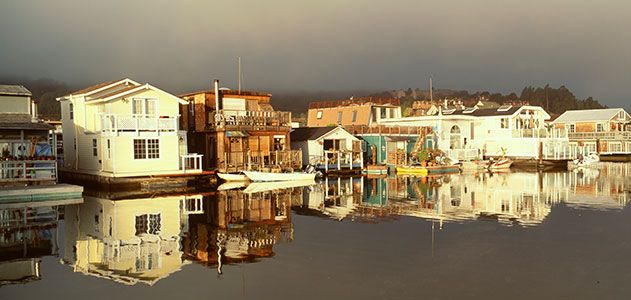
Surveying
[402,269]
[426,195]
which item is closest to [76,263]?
[402,269]

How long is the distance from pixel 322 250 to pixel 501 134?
54.3m

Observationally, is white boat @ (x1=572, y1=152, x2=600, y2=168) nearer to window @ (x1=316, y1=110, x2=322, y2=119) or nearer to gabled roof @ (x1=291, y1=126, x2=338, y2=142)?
gabled roof @ (x1=291, y1=126, x2=338, y2=142)

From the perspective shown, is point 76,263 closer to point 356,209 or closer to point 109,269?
point 109,269

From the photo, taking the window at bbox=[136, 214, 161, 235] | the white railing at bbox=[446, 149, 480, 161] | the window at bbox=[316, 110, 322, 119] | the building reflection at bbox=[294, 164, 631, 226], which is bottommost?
the building reflection at bbox=[294, 164, 631, 226]

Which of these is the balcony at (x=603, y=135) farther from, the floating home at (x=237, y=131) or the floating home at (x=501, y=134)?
the floating home at (x=237, y=131)

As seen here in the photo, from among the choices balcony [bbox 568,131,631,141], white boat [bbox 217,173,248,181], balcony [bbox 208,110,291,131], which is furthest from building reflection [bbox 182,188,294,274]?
balcony [bbox 568,131,631,141]

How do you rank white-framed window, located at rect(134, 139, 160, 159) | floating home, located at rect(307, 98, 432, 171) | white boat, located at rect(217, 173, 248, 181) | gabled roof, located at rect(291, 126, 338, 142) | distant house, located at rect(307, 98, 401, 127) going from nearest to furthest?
1. white-framed window, located at rect(134, 139, 160, 159)
2. white boat, located at rect(217, 173, 248, 181)
3. gabled roof, located at rect(291, 126, 338, 142)
4. floating home, located at rect(307, 98, 432, 171)
5. distant house, located at rect(307, 98, 401, 127)

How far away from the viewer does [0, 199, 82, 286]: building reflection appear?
1439cm

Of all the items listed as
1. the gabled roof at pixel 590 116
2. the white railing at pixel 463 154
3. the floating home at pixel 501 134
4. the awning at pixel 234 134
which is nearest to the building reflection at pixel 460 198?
the awning at pixel 234 134

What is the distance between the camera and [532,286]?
41.0ft

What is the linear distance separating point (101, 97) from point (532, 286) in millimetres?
33007

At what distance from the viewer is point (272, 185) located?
124 feet

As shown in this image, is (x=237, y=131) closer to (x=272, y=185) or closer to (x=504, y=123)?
(x=272, y=185)

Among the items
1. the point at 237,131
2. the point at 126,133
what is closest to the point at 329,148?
the point at 237,131
